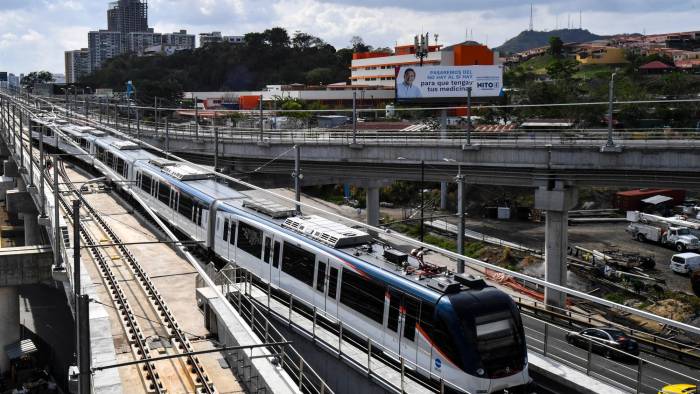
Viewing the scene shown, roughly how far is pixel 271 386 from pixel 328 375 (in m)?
4.62

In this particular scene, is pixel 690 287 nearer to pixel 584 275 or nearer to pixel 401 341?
pixel 584 275

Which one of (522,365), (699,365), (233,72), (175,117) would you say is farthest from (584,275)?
(233,72)

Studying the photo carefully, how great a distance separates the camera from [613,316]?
2911 cm

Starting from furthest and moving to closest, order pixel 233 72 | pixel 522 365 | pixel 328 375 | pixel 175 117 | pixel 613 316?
Answer: 1. pixel 233 72
2. pixel 175 117
3. pixel 613 316
4. pixel 328 375
5. pixel 522 365

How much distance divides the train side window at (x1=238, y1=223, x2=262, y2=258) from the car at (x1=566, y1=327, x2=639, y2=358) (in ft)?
26.6

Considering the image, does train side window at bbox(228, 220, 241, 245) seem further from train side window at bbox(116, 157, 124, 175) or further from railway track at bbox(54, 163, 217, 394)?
train side window at bbox(116, 157, 124, 175)

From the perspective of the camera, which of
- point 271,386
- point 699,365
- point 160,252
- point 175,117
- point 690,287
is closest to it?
point 271,386

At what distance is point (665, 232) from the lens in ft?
147

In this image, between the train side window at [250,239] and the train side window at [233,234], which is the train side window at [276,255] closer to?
the train side window at [250,239]

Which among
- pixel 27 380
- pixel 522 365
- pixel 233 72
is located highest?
pixel 233 72

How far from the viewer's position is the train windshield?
12359mm

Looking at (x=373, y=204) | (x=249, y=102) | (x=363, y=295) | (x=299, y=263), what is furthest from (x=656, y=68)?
(x=363, y=295)

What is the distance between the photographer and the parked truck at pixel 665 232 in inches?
1674

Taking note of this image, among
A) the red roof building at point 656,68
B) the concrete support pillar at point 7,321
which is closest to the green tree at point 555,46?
the red roof building at point 656,68
